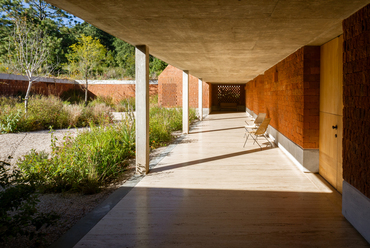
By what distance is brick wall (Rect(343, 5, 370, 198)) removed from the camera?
2.38 metres

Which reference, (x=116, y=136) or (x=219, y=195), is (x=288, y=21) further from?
(x=116, y=136)

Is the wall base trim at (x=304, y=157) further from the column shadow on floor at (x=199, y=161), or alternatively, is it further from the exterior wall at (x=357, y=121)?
the exterior wall at (x=357, y=121)

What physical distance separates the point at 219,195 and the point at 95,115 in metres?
7.94

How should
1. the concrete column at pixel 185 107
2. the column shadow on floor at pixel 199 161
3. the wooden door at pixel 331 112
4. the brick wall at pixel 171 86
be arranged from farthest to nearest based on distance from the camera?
1. the brick wall at pixel 171 86
2. the concrete column at pixel 185 107
3. the column shadow on floor at pixel 199 161
4. the wooden door at pixel 331 112

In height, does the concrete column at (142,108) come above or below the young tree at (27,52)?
below

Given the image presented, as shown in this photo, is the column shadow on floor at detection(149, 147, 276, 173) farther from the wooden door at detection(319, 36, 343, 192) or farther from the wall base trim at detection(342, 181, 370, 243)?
the wall base trim at detection(342, 181, 370, 243)

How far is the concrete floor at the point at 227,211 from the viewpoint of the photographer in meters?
2.40

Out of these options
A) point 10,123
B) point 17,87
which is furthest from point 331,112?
point 17,87

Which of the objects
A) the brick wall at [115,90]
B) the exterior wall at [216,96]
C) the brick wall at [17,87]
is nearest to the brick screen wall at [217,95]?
the exterior wall at [216,96]

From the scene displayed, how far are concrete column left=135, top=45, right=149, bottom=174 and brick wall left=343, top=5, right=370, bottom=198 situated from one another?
2.81 meters

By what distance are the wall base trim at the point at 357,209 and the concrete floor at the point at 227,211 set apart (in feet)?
0.20

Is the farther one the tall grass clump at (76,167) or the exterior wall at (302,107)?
the exterior wall at (302,107)

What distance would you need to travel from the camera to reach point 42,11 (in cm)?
2720

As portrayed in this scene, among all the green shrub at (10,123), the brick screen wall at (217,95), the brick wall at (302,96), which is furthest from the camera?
the brick screen wall at (217,95)
